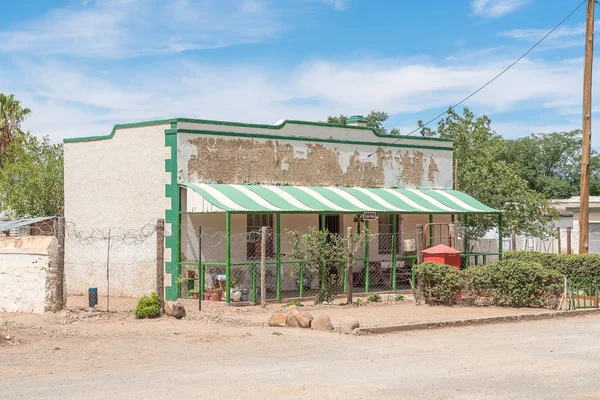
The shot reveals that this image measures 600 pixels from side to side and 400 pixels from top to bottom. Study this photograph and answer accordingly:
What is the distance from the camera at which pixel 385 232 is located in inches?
1034

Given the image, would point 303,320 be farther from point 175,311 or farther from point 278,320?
point 175,311

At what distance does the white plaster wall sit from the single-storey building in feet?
0.11

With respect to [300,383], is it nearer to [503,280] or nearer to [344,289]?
[503,280]

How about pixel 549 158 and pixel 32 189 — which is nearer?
pixel 32 189

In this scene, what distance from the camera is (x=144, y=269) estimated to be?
71.9 feet

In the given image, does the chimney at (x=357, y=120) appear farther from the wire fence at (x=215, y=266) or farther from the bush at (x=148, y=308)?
the bush at (x=148, y=308)

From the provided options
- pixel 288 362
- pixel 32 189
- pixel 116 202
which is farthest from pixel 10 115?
pixel 288 362

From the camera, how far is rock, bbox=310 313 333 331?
49.2 ft

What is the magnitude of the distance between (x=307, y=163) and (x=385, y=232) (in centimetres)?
399

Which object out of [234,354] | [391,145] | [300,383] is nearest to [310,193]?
[391,145]

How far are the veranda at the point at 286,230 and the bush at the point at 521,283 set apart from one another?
2.95 meters

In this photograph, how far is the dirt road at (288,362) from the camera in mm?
9312

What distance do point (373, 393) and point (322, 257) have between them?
10.7m

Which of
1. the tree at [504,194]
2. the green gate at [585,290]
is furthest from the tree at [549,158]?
the green gate at [585,290]
